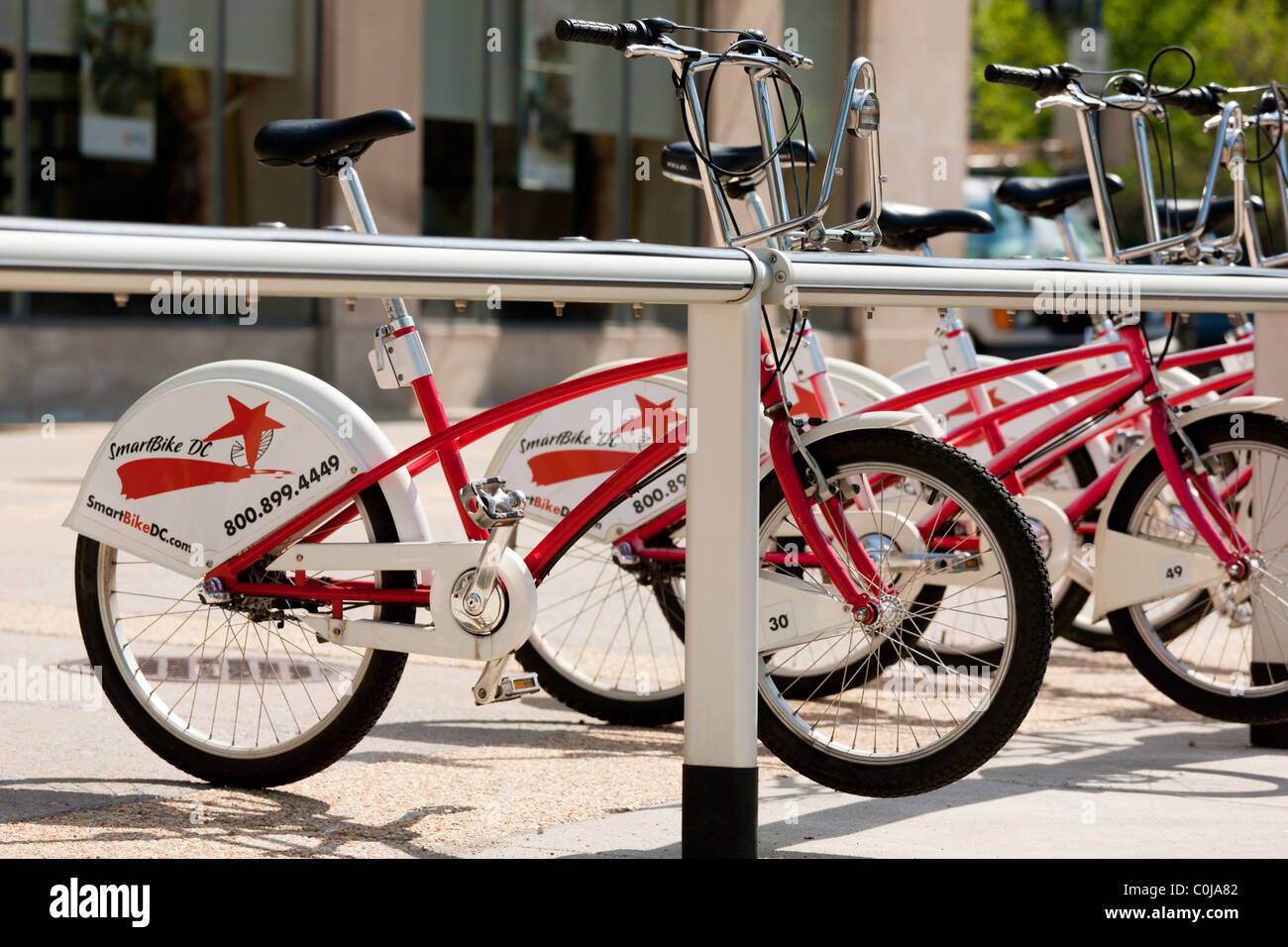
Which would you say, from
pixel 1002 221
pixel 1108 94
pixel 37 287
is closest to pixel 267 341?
pixel 1002 221

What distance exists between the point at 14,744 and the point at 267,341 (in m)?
10.6

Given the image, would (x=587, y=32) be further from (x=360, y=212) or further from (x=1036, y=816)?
(x=1036, y=816)

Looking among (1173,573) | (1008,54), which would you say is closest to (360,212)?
(1173,573)

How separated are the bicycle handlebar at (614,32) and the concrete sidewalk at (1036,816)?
162cm

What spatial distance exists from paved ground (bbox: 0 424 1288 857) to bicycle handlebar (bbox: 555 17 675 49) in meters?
1.11

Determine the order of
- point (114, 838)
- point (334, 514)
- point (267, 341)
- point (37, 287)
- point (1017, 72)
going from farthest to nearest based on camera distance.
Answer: point (267, 341) → point (1017, 72) → point (334, 514) → point (114, 838) → point (37, 287)

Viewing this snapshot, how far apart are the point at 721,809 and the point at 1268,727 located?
7.00ft

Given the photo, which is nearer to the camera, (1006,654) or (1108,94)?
(1006,654)

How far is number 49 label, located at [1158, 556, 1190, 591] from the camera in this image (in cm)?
453

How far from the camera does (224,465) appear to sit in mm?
4047

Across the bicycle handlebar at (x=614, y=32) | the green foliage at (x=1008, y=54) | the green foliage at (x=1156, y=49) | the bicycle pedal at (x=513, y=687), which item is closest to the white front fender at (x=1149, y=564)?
the bicycle pedal at (x=513, y=687)

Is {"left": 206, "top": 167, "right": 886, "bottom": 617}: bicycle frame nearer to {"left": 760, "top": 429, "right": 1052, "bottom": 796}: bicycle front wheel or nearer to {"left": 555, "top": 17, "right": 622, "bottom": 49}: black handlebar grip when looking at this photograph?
{"left": 760, "top": 429, "right": 1052, "bottom": 796}: bicycle front wheel
